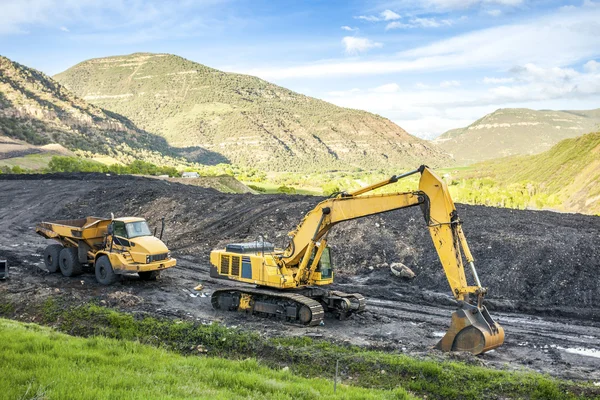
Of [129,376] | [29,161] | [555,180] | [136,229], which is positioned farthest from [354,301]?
[555,180]

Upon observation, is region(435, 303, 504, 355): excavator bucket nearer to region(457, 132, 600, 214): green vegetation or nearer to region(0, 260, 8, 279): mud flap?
region(0, 260, 8, 279): mud flap

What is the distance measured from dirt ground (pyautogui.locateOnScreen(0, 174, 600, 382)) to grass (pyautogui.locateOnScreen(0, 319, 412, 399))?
3.49 metres

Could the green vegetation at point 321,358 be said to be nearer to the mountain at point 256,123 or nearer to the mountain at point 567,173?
the mountain at point 567,173

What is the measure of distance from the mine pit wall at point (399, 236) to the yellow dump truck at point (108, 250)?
18.0 feet

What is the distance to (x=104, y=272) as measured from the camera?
17859 millimetres

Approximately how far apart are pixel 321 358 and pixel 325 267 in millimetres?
3829

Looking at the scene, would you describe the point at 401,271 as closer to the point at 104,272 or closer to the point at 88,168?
the point at 104,272

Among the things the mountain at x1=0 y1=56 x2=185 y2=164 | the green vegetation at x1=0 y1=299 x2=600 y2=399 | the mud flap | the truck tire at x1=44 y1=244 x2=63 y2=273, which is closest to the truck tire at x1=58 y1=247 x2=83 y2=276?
the truck tire at x1=44 y1=244 x2=63 y2=273

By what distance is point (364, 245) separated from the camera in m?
22.4

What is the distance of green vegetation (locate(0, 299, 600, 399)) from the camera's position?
9.59 metres

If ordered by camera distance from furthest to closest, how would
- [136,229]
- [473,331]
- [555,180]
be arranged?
[555,180] → [136,229] → [473,331]

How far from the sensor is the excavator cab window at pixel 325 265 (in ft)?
47.8

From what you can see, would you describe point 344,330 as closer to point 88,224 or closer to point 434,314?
point 434,314

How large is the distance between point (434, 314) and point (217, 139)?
148 metres
